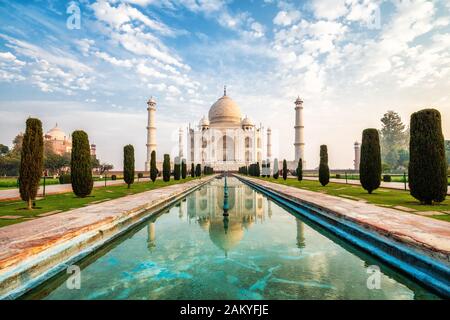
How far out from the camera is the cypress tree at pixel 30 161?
7.21m

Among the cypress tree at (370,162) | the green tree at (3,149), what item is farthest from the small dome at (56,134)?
the cypress tree at (370,162)

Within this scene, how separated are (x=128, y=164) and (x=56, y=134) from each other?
186 ft

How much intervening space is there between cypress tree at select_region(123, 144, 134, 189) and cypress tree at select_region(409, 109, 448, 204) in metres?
12.6

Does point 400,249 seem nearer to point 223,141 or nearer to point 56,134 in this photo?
point 223,141

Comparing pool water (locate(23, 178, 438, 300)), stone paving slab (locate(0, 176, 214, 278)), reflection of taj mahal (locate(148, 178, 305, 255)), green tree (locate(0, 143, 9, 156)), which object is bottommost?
reflection of taj mahal (locate(148, 178, 305, 255))

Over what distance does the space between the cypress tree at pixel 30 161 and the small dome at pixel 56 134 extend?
205 ft

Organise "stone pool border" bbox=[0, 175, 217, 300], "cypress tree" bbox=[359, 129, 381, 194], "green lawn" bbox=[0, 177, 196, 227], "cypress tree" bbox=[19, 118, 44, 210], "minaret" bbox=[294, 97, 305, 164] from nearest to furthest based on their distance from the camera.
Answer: "stone pool border" bbox=[0, 175, 217, 300] → "green lawn" bbox=[0, 177, 196, 227] → "cypress tree" bbox=[19, 118, 44, 210] → "cypress tree" bbox=[359, 129, 381, 194] → "minaret" bbox=[294, 97, 305, 164]

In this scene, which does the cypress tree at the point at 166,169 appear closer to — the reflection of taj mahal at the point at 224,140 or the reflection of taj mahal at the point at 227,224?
the reflection of taj mahal at the point at 227,224

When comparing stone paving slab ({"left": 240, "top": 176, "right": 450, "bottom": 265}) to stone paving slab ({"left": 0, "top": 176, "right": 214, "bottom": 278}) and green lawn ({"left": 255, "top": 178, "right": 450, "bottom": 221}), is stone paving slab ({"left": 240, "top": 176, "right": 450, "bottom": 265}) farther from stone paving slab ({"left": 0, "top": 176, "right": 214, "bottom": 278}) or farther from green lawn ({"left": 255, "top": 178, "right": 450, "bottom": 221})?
stone paving slab ({"left": 0, "top": 176, "right": 214, "bottom": 278})

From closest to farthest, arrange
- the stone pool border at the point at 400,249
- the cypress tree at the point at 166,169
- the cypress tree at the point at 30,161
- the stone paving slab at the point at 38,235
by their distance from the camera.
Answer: the stone pool border at the point at 400,249 < the stone paving slab at the point at 38,235 < the cypress tree at the point at 30,161 < the cypress tree at the point at 166,169

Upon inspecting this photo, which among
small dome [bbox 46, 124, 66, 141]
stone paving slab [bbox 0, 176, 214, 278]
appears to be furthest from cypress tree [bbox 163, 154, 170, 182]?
small dome [bbox 46, 124, 66, 141]

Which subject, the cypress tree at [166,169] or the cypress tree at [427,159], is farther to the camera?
the cypress tree at [166,169]

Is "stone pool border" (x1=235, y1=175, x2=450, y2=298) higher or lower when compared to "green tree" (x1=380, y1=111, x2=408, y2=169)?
lower

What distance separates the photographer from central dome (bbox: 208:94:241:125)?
60.1 m
